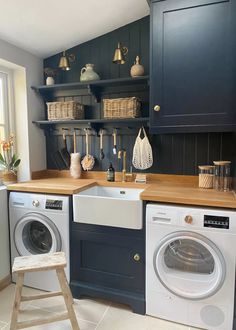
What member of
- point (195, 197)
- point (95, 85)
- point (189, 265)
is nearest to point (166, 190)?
point (195, 197)

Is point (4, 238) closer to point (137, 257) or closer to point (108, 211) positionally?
point (108, 211)

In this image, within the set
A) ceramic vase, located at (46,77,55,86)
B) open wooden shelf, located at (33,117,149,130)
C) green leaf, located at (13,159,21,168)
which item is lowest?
green leaf, located at (13,159,21,168)

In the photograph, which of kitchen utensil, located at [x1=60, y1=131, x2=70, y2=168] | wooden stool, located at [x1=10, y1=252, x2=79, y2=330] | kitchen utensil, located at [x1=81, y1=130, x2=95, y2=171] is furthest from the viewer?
kitchen utensil, located at [x1=60, y1=131, x2=70, y2=168]

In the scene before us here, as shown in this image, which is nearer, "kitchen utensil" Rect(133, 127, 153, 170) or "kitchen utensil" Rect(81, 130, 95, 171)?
"kitchen utensil" Rect(133, 127, 153, 170)

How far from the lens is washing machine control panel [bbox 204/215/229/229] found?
152 cm

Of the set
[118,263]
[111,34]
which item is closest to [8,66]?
[111,34]

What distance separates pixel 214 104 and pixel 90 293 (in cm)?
174

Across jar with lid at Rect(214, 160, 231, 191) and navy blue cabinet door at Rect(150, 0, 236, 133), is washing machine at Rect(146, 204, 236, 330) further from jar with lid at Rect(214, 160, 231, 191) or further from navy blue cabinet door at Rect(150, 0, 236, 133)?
navy blue cabinet door at Rect(150, 0, 236, 133)

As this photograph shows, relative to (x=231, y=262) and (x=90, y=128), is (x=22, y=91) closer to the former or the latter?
(x=90, y=128)

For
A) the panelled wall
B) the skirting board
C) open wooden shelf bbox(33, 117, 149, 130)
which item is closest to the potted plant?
open wooden shelf bbox(33, 117, 149, 130)

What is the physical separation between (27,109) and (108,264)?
1.66 m

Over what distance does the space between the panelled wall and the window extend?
47 cm

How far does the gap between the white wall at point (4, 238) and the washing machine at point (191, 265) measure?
1.28m

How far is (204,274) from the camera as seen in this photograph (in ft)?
5.53
